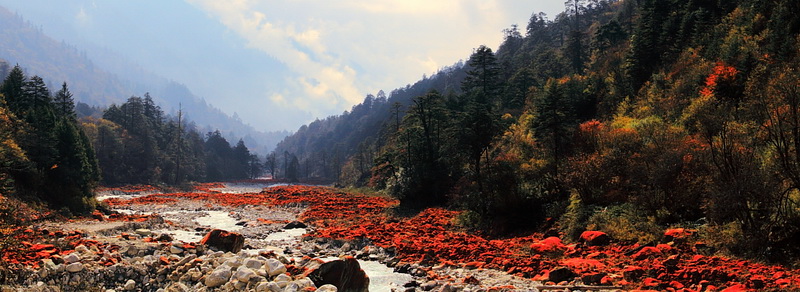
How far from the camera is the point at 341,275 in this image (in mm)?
11773

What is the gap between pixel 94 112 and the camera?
549ft

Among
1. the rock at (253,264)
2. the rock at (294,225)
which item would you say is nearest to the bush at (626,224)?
the rock at (253,264)

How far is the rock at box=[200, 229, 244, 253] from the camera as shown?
15958mm

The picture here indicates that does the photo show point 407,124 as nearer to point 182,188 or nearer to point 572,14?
point 182,188

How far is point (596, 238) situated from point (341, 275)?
957 centimetres

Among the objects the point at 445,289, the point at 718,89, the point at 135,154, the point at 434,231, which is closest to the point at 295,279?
the point at 445,289

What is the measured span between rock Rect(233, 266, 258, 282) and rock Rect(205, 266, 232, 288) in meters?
0.24

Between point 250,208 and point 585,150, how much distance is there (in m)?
Result: 31.4

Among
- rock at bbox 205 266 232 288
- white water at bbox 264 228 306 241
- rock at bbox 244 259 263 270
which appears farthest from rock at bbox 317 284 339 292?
white water at bbox 264 228 306 241

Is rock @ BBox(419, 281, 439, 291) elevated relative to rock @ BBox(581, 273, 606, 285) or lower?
lower

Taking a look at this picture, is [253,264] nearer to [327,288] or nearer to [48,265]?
[327,288]

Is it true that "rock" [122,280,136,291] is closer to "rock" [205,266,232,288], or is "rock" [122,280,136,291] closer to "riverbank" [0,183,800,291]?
"riverbank" [0,183,800,291]

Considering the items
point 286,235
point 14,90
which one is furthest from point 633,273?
point 14,90

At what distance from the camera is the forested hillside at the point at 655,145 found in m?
12.6
